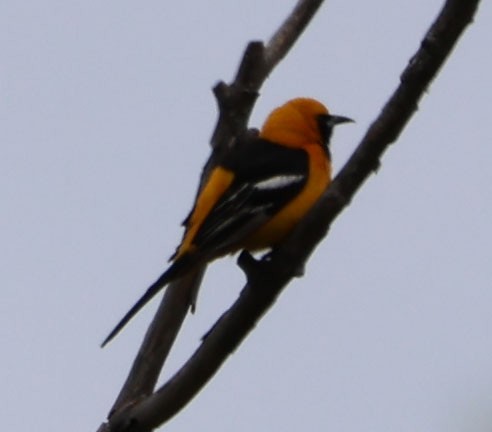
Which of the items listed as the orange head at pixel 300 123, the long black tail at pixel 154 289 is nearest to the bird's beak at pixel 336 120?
the orange head at pixel 300 123

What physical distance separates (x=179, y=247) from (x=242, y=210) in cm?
30

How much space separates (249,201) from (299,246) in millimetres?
1135

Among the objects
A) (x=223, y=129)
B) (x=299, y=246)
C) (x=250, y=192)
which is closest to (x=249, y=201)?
(x=250, y=192)

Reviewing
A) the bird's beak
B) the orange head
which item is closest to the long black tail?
the orange head

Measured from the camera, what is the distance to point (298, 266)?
4.25m

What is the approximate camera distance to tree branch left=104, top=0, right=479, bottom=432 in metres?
3.68

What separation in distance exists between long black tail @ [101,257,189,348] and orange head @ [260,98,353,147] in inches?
52.6

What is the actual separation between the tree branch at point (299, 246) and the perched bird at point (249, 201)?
1.19 feet

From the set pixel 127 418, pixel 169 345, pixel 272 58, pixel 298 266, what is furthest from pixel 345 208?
pixel 272 58

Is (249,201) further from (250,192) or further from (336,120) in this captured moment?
(336,120)

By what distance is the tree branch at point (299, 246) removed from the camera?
368 centimetres

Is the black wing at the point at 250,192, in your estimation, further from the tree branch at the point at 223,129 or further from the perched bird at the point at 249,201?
the tree branch at the point at 223,129

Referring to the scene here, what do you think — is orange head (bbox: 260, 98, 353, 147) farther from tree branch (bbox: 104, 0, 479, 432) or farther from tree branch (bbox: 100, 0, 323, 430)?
tree branch (bbox: 104, 0, 479, 432)

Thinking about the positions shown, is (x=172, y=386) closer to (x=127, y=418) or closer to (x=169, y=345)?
(x=127, y=418)
